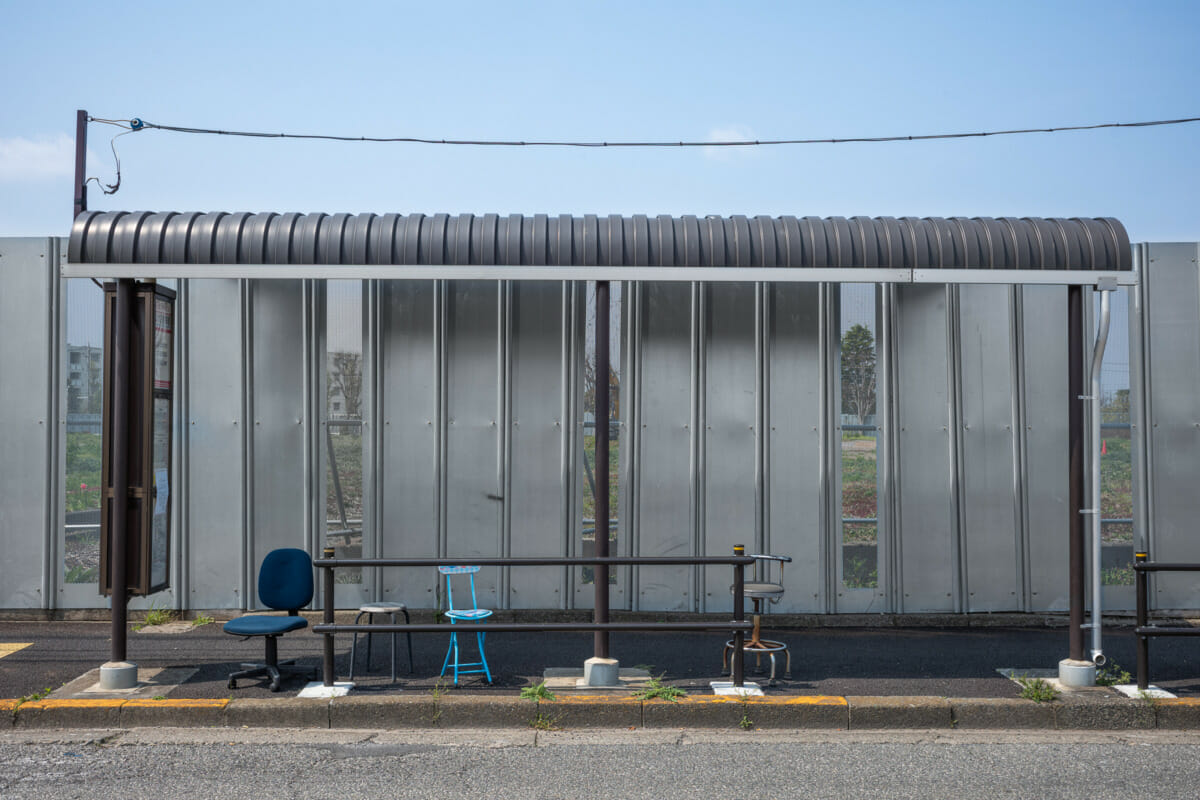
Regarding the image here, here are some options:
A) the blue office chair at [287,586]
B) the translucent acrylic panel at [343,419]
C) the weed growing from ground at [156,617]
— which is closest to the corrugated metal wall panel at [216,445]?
the weed growing from ground at [156,617]

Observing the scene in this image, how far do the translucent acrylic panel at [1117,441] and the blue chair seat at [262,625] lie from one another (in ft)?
24.1

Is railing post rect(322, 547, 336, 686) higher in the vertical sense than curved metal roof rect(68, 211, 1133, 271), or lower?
lower

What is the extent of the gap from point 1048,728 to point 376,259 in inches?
212

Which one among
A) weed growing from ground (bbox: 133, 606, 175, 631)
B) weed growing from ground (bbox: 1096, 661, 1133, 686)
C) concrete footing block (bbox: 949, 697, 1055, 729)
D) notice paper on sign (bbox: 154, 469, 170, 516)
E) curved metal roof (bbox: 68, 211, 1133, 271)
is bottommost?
concrete footing block (bbox: 949, 697, 1055, 729)

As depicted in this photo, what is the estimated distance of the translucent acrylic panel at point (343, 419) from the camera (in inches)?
367

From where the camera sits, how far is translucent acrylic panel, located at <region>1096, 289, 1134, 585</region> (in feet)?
31.0

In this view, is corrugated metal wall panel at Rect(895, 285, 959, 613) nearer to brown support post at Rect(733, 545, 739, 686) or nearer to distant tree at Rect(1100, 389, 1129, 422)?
distant tree at Rect(1100, 389, 1129, 422)

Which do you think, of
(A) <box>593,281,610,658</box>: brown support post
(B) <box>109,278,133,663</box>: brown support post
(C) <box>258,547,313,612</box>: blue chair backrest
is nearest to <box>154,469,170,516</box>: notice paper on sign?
(B) <box>109,278,133,663</box>: brown support post

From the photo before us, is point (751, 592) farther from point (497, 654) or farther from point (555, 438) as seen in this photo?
point (555, 438)

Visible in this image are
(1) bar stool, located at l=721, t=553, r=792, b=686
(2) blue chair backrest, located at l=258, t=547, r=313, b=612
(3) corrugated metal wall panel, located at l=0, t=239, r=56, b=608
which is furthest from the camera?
(3) corrugated metal wall panel, located at l=0, t=239, r=56, b=608

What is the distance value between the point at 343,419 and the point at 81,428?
2.42 m

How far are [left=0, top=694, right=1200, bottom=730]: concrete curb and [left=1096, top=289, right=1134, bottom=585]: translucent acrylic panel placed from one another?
10.8ft

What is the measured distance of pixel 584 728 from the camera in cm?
630

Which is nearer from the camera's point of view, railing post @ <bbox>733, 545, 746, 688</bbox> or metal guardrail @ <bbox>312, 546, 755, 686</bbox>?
metal guardrail @ <bbox>312, 546, 755, 686</bbox>
